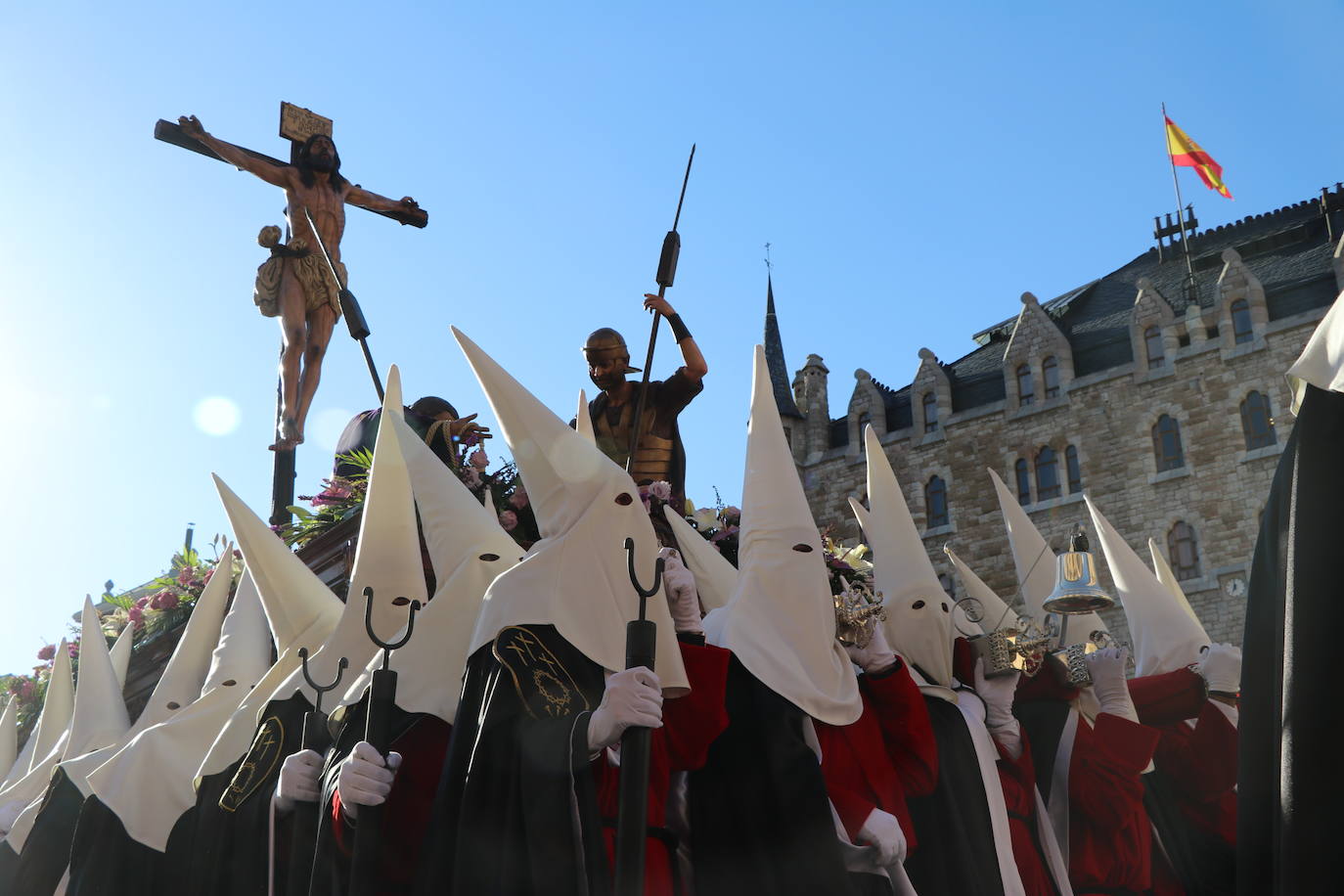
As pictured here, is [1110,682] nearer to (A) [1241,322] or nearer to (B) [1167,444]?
(B) [1167,444]

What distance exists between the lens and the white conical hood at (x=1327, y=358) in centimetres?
168

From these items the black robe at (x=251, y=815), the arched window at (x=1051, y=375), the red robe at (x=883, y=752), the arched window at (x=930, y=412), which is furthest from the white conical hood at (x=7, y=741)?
the arched window at (x=930, y=412)

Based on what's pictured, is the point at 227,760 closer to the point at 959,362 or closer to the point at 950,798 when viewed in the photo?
the point at 950,798

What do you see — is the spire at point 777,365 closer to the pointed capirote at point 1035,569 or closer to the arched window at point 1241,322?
the arched window at point 1241,322

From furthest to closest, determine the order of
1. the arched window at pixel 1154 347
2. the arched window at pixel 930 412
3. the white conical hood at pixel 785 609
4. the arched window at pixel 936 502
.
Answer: the arched window at pixel 930 412, the arched window at pixel 936 502, the arched window at pixel 1154 347, the white conical hood at pixel 785 609

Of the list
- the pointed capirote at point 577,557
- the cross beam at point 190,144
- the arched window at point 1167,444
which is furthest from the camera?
the arched window at point 1167,444

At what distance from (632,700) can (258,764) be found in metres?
2.56

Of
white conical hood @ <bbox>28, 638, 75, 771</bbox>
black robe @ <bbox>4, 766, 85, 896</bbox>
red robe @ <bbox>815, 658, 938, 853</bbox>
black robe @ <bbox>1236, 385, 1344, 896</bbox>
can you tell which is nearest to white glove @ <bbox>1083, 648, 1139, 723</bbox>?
red robe @ <bbox>815, 658, 938, 853</bbox>

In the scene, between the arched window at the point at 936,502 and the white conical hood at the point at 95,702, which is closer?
the white conical hood at the point at 95,702

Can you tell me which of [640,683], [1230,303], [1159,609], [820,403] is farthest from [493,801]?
[820,403]

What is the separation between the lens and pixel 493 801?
4.23 metres

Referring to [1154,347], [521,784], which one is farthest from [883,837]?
[1154,347]

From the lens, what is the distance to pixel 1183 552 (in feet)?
87.6

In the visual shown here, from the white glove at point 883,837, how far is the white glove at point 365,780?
1728 mm
